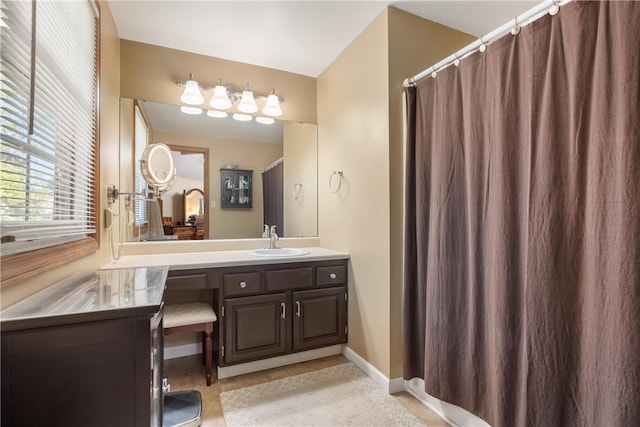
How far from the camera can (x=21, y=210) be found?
924mm

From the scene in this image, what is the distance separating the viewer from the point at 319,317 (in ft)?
7.53

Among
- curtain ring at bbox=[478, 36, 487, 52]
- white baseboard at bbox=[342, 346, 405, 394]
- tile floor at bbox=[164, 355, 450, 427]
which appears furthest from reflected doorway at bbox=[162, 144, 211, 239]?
curtain ring at bbox=[478, 36, 487, 52]

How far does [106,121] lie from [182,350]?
1.79m

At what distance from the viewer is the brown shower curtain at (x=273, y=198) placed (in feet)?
9.24

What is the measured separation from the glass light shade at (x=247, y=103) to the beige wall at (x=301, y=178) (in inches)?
14.7

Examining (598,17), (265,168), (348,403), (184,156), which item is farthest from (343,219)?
(598,17)

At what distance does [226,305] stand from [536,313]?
173 cm

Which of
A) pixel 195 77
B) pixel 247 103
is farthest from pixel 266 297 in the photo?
pixel 195 77

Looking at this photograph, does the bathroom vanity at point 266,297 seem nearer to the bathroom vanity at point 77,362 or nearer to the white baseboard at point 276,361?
the white baseboard at point 276,361

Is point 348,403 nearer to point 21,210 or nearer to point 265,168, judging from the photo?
point 21,210

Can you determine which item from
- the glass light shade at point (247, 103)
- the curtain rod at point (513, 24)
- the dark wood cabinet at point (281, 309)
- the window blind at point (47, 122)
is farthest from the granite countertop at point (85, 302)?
the glass light shade at point (247, 103)

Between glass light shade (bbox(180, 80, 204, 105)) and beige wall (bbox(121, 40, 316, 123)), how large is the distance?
11 centimetres

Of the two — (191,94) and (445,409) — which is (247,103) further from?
(445,409)

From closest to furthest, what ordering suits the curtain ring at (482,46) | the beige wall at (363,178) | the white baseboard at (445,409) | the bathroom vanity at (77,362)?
the bathroom vanity at (77,362)
the curtain ring at (482,46)
the white baseboard at (445,409)
the beige wall at (363,178)
